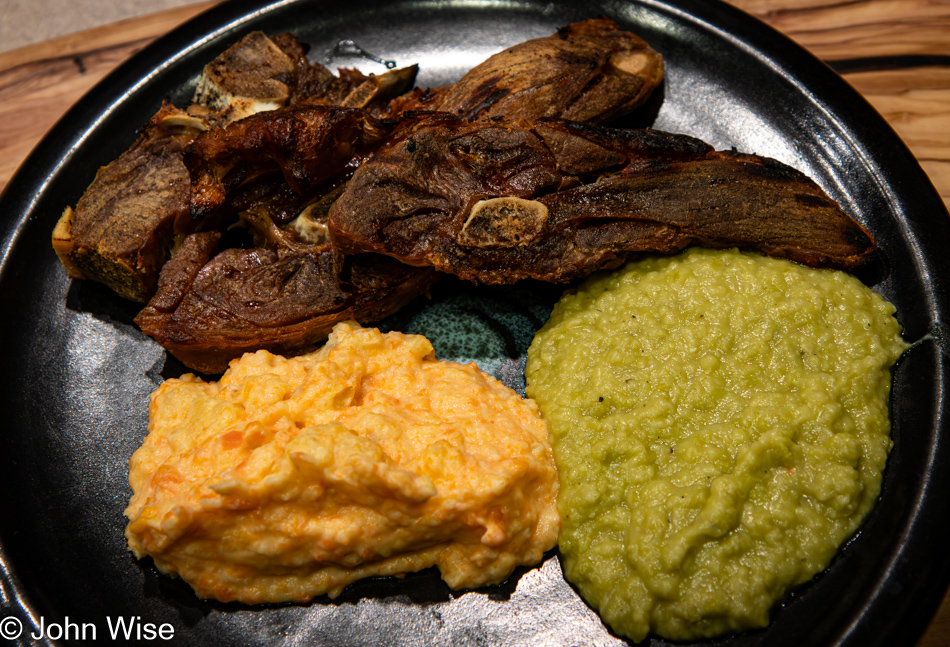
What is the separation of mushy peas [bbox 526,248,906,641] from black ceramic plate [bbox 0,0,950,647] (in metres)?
0.20

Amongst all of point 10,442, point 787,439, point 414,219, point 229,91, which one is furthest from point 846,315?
point 10,442

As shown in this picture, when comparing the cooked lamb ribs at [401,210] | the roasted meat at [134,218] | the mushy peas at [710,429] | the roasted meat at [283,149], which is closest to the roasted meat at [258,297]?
the cooked lamb ribs at [401,210]

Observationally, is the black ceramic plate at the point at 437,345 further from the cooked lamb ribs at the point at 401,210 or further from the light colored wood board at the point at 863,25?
the light colored wood board at the point at 863,25

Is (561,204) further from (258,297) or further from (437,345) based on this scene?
(258,297)

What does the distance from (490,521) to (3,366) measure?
2.90 metres

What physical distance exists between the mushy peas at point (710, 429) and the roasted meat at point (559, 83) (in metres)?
1.04

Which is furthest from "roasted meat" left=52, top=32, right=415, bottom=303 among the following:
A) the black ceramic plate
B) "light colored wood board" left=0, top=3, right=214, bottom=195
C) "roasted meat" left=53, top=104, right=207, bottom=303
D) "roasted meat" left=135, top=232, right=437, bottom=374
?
"light colored wood board" left=0, top=3, right=214, bottom=195

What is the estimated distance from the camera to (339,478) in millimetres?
2564

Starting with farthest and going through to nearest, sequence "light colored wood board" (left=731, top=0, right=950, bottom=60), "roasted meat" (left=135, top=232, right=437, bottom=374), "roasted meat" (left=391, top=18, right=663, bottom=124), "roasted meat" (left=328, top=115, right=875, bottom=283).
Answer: "light colored wood board" (left=731, top=0, right=950, bottom=60), "roasted meat" (left=391, top=18, right=663, bottom=124), "roasted meat" (left=135, top=232, right=437, bottom=374), "roasted meat" (left=328, top=115, right=875, bottom=283)

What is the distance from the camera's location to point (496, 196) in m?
3.17

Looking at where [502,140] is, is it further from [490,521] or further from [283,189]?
[490,521]

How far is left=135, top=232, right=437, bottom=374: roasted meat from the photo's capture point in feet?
10.7

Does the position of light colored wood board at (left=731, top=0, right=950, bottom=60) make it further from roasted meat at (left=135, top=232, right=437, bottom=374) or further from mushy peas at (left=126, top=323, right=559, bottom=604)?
mushy peas at (left=126, top=323, right=559, bottom=604)

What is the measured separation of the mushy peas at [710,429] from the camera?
2.61 meters
